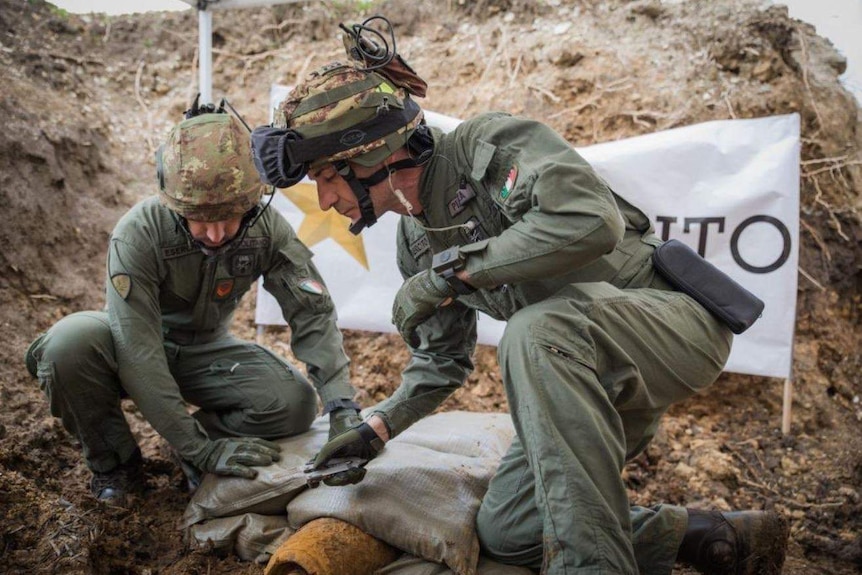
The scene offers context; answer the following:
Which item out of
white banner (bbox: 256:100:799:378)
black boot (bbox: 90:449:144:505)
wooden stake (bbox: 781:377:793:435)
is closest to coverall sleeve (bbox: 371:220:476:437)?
black boot (bbox: 90:449:144:505)

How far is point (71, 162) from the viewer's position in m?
4.52

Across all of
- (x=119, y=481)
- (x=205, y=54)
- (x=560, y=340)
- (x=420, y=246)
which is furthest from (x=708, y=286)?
(x=205, y=54)

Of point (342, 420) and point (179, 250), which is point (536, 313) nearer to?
point (342, 420)

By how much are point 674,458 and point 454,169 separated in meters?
2.09

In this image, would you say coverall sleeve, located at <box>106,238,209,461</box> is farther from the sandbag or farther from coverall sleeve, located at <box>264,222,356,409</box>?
coverall sleeve, located at <box>264,222,356,409</box>

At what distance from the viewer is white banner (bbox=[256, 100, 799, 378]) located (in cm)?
379

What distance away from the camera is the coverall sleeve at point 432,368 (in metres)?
2.71

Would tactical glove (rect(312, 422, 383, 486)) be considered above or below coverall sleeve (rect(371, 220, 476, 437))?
below

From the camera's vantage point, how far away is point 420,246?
2.68 meters

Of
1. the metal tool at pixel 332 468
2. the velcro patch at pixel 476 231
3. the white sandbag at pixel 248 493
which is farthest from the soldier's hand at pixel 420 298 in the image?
the white sandbag at pixel 248 493

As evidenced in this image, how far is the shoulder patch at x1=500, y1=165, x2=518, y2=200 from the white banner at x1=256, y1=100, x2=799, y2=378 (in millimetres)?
1858

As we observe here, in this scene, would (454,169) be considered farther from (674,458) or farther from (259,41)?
(259,41)

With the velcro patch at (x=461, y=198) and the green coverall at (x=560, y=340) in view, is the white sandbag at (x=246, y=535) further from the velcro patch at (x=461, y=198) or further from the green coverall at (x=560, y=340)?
the velcro patch at (x=461, y=198)

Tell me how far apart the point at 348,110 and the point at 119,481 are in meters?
1.72
